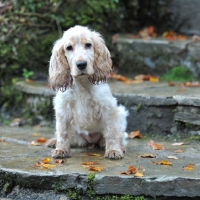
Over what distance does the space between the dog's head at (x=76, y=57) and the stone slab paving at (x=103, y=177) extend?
815 millimetres

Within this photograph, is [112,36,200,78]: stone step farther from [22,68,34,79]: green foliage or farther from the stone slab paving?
the stone slab paving

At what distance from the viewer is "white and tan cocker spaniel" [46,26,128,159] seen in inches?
206

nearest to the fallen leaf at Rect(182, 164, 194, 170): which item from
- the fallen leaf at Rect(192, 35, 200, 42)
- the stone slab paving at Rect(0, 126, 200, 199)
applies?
the stone slab paving at Rect(0, 126, 200, 199)

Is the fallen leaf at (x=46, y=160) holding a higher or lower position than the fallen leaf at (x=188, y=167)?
lower

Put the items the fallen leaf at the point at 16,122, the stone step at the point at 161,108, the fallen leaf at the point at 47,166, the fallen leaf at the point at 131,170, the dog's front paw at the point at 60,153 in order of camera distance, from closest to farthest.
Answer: the fallen leaf at the point at 131,170
the fallen leaf at the point at 47,166
the dog's front paw at the point at 60,153
the stone step at the point at 161,108
the fallen leaf at the point at 16,122

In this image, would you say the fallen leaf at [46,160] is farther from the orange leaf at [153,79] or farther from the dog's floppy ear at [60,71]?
the orange leaf at [153,79]

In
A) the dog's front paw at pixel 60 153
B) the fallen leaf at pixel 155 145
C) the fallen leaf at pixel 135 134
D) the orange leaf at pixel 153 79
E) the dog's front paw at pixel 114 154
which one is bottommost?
the fallen leaf at pixel 135 134

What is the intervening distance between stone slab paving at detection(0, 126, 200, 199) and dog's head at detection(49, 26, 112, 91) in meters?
0.81

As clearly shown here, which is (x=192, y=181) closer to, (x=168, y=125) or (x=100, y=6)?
(x=168, y=125)

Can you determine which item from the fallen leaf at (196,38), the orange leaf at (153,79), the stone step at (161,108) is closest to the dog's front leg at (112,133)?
the stone step at (161,108)

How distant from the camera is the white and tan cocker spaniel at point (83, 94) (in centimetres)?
523

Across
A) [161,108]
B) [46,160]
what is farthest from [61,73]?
[161,108]

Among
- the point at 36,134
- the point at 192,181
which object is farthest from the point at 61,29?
the point at 192,181

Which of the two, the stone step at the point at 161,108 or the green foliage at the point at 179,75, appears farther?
the green foliage at the point at 179,75
